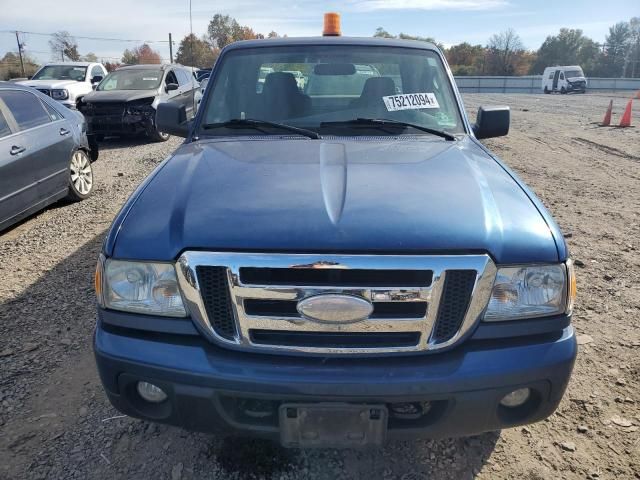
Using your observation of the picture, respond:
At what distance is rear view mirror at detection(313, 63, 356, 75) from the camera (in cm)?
327

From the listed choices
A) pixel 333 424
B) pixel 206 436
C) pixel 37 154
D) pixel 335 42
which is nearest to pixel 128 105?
pixel 37 154

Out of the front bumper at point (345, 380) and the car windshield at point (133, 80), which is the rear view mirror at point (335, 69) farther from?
the car windshield at point (133, 80)

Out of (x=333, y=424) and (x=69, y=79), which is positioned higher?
(x=69, y=79)

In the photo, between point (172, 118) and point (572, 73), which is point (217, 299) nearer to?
point (172, 118)

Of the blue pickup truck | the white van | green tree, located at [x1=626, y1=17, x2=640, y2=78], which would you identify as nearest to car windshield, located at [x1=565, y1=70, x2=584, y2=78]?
the white van

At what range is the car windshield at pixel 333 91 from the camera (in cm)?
299

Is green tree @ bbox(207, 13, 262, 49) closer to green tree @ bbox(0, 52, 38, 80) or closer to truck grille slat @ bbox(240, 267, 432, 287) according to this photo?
green tree @ bbox(0, 52, 38, 80)

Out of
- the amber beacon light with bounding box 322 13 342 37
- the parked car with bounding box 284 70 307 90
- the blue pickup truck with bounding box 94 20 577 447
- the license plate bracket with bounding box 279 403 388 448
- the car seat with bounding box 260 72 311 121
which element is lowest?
the license plate bracket with bounding box 279 403 388 448

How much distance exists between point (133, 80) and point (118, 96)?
125 cm

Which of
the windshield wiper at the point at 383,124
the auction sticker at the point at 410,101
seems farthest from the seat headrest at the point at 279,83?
the auction sticker at the point at 410,101

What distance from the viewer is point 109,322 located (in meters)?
1.88

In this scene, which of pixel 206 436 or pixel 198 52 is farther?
pixel 198 52

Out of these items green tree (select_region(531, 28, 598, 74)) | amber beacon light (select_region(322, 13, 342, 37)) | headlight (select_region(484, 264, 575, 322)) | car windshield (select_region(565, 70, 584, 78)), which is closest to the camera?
headlight (select_region(484, 264, 575, 322))

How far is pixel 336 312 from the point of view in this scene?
66.3 inches
